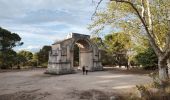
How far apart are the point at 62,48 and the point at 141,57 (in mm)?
14594

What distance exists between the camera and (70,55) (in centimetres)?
3903

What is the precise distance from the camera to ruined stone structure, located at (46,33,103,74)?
121 feet

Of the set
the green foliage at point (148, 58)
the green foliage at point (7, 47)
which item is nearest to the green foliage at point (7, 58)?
the green foliage at point (7, 47)

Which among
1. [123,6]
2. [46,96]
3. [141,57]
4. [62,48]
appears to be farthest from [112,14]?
[141,57]

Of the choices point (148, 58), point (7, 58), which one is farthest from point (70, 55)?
point (7, 58)

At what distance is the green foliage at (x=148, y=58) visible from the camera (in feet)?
134

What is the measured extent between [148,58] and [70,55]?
13686 millimetres

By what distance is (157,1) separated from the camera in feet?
77.5

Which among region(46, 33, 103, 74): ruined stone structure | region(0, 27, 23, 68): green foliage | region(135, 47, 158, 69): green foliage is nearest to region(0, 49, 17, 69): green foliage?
region(0, 27, 23, 68): green foliage

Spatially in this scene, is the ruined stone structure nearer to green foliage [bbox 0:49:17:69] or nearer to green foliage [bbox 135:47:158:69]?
green foliage [bbox 135:47:158:69]

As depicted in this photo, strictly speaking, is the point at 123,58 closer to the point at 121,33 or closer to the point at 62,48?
the point at 62,48

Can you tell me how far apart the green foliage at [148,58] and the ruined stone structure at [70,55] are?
757 cm

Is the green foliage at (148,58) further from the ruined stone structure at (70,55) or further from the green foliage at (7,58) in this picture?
the green foliage at (7,58)

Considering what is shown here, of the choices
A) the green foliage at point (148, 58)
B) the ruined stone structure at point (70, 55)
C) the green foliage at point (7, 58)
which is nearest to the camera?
the ruined stone structure at point (70, 55)
